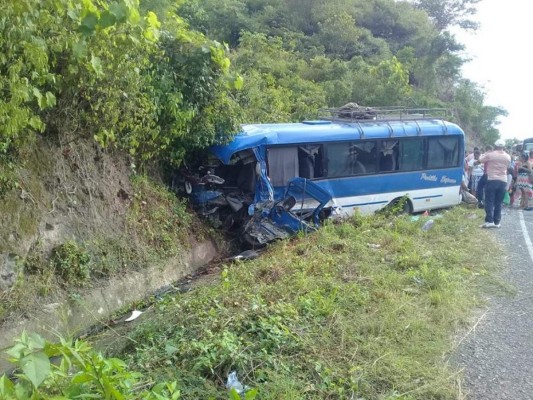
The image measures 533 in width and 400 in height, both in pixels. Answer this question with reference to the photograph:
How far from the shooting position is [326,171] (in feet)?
39.2

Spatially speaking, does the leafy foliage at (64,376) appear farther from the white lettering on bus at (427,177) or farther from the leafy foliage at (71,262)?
the white lettering on bus at (427,177)

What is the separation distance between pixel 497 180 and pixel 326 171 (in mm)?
3413

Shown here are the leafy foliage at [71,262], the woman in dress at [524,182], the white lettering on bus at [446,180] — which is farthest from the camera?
the woman in dress at [524,182]

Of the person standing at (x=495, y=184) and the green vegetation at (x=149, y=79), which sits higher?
the green vegetation at (x=149, y=79)

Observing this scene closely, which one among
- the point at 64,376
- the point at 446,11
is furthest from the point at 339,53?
the point at 64,376

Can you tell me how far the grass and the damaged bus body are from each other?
2966 mm

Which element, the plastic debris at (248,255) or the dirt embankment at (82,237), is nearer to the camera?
the dirt embankment at (82,237)

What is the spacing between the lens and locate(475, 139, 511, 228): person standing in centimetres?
1088

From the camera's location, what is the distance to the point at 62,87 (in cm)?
707

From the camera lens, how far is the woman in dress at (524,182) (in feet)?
49.3

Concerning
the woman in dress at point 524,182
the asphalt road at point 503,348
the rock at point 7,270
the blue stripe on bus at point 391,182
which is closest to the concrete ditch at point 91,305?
the rock at point 7,270

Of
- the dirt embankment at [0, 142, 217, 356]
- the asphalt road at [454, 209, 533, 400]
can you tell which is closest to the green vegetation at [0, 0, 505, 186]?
the dirt embankment at [0, 142, 217, 356]

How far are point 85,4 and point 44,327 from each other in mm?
3936

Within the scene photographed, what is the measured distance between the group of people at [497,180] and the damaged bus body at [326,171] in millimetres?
1254
